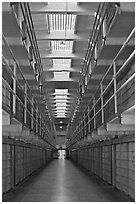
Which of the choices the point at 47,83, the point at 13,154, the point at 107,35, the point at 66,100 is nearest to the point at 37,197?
the point at 13,154

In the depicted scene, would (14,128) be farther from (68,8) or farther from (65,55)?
(65,55)

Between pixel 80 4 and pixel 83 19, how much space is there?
1.83 meters

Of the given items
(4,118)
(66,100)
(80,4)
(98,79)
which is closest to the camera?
(4,118)

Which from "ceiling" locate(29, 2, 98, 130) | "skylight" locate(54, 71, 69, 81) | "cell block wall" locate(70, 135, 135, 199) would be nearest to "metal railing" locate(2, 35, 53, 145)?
"ceiling" locate(29, 2, 98, 130)

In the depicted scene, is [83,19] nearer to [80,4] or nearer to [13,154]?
[80,4]

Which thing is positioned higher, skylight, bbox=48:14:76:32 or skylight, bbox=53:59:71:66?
skylight, bbox=48:14:76:32

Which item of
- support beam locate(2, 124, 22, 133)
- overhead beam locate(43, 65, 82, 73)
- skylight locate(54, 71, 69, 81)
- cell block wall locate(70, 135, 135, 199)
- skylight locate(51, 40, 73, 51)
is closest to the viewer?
support beam locate(2, 124, 22, 133)

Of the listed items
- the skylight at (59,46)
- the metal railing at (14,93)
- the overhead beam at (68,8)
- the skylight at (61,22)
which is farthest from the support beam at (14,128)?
the skylight at (59,46)

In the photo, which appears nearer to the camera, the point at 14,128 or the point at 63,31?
the point at 14,128

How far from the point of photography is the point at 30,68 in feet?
31.4

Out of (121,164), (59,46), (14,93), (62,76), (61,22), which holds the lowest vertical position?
(121,164)

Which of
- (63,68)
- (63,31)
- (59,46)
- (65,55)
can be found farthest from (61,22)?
(63,68)

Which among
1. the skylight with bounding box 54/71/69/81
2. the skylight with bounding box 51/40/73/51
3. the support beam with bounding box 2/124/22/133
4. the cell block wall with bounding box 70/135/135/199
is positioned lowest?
the cell block wall with bounding box 70/135/135/199

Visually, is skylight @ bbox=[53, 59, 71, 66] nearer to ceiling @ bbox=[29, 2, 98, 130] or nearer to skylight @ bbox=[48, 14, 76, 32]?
ceiling @ bbox=[29, 2, 98, 130]
